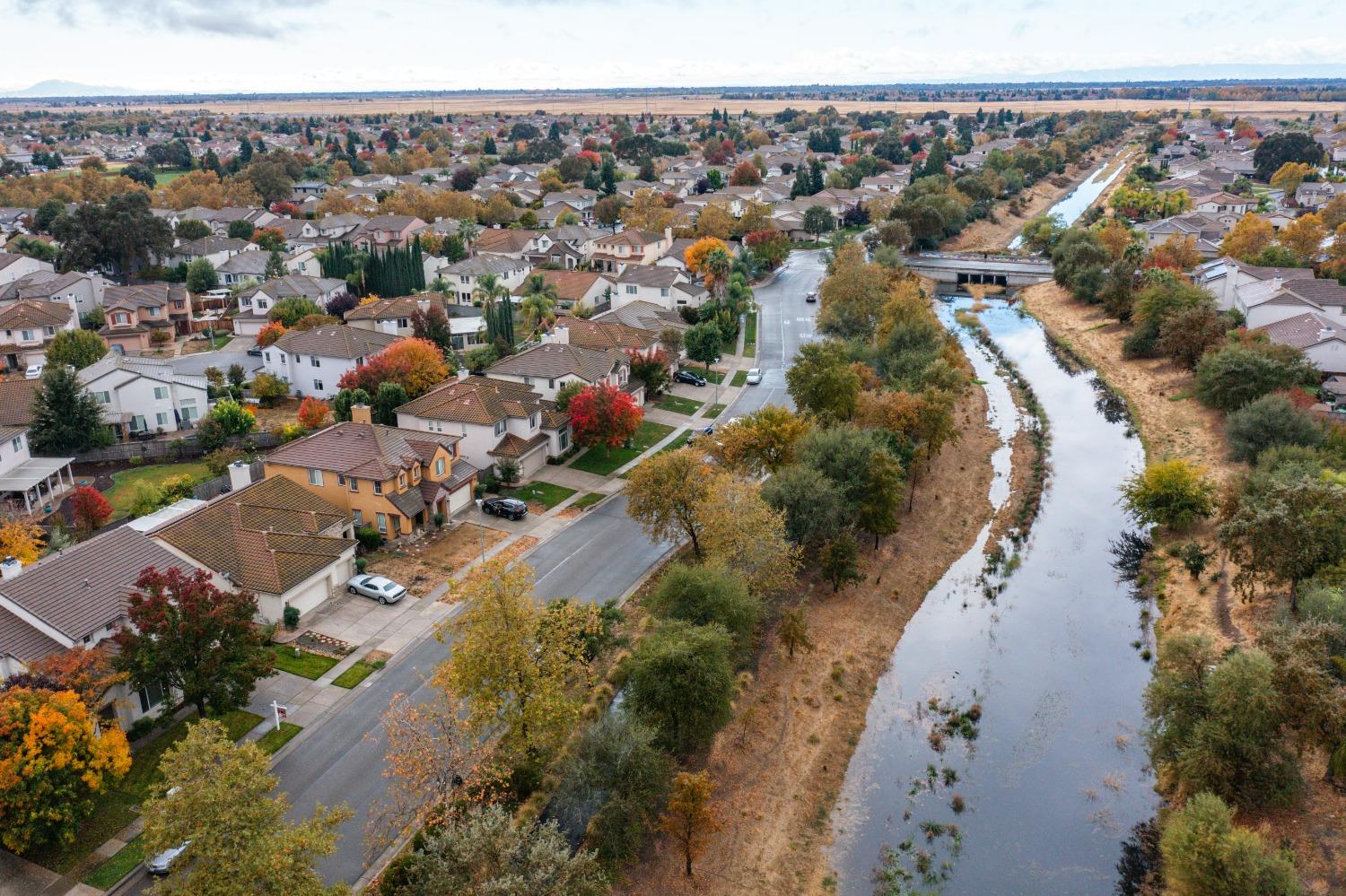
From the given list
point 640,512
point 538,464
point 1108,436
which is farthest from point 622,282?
point 640,512

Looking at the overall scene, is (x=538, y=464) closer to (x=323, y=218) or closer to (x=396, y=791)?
(x=396, y=791)


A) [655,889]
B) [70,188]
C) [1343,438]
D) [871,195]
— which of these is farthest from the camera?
[871,195]

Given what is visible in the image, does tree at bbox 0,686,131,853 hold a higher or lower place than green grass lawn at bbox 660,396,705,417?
higher

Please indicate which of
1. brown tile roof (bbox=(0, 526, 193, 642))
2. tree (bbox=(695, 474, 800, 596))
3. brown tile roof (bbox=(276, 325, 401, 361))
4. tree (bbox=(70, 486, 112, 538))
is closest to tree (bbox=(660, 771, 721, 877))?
tree (bbox=(695, 474, 800, 596))

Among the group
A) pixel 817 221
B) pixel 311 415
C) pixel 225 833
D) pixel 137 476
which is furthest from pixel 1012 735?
pixel 817 221

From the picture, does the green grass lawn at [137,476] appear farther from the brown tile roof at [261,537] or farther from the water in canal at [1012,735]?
the water in canal at [1012,735]

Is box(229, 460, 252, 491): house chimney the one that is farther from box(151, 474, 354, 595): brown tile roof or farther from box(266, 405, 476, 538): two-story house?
box(266, 405, 476, 538): two-story house
